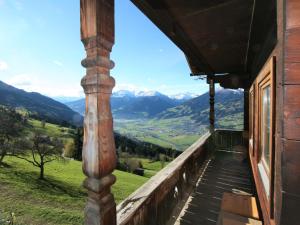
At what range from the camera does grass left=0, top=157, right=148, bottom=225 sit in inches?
1138

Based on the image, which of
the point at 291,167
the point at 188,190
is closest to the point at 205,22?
the point at 291,167

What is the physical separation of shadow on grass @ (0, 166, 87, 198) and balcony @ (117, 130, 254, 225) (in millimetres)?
37058

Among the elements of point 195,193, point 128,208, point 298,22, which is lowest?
point 195,193

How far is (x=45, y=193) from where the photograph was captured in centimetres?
3725

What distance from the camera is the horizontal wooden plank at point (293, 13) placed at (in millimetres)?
1196

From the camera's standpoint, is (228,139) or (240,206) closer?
(240,206)

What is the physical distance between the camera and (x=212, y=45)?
4242 millimetres

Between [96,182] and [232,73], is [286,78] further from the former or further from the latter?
[232,73]

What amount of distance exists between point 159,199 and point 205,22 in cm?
254

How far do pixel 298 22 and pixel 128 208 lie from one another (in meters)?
2.04

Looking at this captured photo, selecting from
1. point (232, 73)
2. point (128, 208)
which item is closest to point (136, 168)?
point (232, 73)

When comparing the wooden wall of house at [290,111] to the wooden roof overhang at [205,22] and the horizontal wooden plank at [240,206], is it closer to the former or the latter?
the wooden roof overhang at [205,22]

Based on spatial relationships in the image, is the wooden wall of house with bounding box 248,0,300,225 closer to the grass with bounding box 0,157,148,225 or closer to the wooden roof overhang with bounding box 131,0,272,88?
the wooden roof overhang with bounding box 131,0,272,88

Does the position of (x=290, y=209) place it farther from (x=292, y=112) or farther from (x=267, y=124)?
(x=267, y=124)
